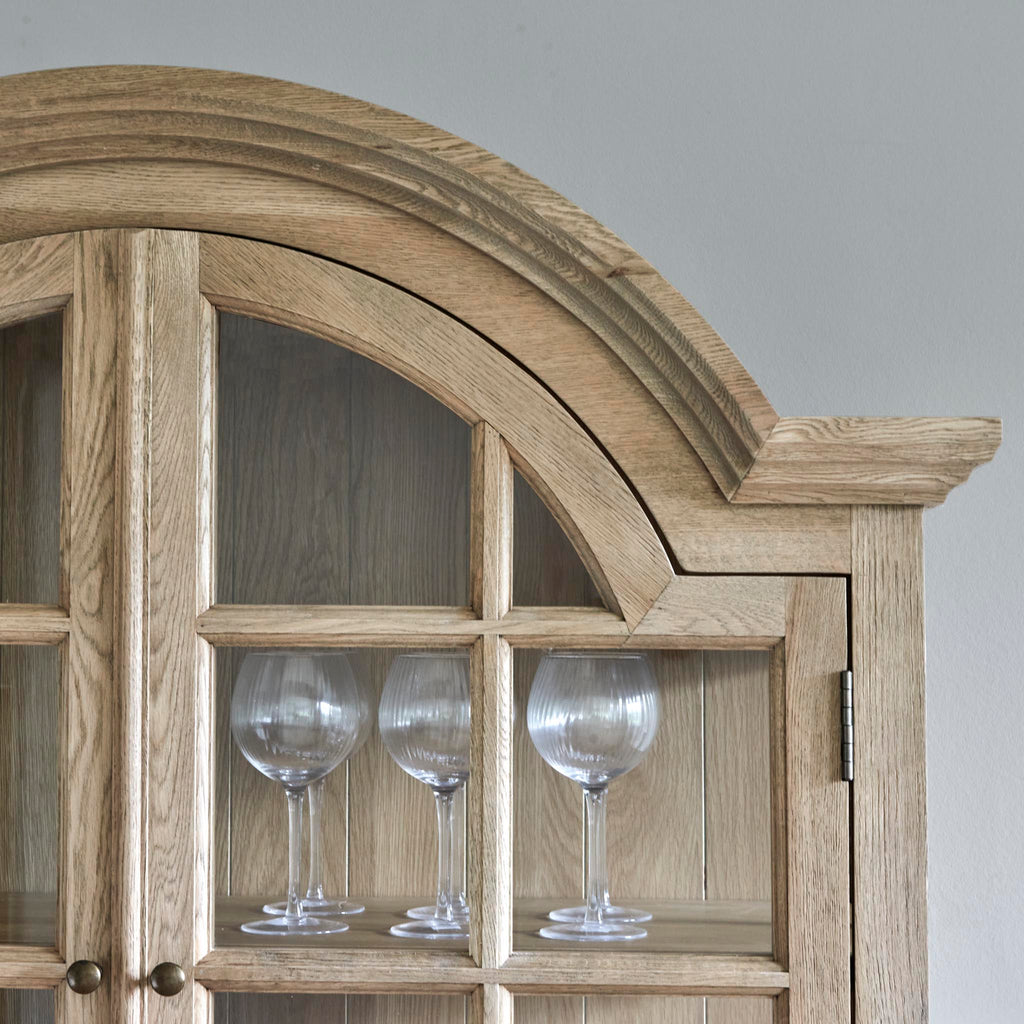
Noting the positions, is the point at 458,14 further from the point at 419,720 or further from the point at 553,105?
the point at 419,720

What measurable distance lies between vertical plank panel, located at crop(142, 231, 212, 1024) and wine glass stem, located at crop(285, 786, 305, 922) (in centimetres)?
5

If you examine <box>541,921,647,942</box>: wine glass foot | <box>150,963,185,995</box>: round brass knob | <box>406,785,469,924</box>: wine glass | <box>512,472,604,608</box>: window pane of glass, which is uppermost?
<box>512,472,604,608</box>: window pane of glass

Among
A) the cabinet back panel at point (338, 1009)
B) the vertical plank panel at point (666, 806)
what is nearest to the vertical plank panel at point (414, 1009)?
the cabinet back panel at point (338, 1009)

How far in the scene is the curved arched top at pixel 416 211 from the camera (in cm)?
63

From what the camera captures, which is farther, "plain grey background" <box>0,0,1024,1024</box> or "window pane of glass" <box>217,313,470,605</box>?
"plain grey background" <box>0,0,1024,1024</box>

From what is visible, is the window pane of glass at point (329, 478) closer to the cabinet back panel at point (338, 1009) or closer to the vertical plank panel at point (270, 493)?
the vertical plank panel at point (270, 493)

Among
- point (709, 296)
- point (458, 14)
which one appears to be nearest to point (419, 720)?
point (709, 296)

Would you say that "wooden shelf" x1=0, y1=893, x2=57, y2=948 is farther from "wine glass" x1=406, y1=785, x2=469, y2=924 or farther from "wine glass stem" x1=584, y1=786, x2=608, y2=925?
"wine glass stem" x1=584, y1=786, x2=608, y2=925

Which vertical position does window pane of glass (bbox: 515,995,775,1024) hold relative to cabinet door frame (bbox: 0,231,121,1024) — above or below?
below

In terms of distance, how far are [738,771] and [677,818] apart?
54 mm

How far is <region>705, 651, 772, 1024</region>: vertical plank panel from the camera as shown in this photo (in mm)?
657

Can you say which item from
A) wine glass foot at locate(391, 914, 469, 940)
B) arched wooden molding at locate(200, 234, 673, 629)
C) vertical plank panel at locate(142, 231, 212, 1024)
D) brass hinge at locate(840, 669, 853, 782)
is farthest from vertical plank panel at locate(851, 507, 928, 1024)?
vertical plank panel at locate(142, 231, 212, 1024)

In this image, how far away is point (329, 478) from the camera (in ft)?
2.20

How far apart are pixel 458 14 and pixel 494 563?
0.53 metres
